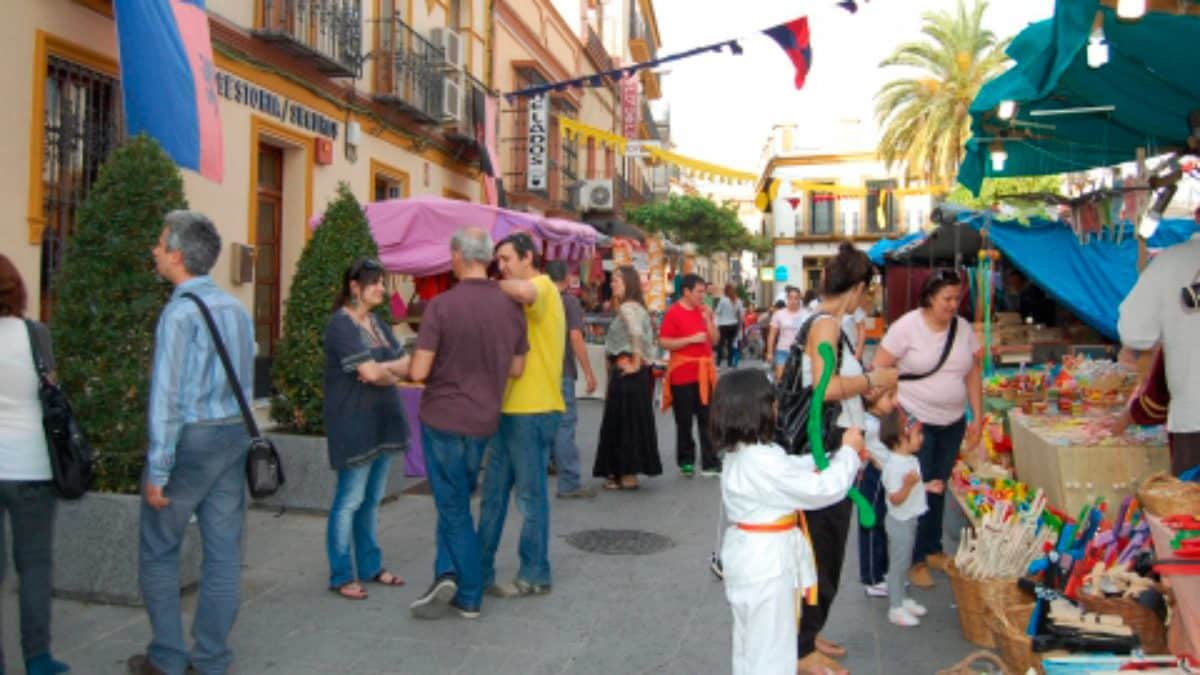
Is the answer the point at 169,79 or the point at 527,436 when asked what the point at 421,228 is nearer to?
the point at 169,79

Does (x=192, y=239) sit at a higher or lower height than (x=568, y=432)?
higher

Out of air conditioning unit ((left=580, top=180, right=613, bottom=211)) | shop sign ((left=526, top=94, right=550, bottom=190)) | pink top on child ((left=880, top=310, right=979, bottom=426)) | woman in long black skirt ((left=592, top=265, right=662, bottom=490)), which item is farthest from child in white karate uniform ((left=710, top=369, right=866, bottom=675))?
air conditioning unit ((left=580, top=180, right=613, bottom=211))

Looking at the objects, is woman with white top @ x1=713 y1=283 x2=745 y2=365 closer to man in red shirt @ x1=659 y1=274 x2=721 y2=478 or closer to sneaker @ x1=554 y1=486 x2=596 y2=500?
man in red shirt @ x1=659 y1=274 x2=721 y2=478

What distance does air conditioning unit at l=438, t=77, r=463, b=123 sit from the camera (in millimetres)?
15602

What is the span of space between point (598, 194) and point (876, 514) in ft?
66.9

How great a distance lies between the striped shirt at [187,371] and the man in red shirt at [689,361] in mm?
5038

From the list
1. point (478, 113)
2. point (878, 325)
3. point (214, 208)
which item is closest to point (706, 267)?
point (878, 325)

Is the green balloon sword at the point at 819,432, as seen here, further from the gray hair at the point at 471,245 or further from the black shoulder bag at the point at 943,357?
the black shoulder bag at the point at 943,357

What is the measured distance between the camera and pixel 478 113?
55.8ft

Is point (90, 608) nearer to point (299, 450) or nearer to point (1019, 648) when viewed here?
point (299, 450)

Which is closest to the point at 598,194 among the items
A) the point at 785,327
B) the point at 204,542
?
the point at 785,327

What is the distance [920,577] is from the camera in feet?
18.4

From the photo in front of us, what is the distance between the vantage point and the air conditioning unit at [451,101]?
51.2 ft

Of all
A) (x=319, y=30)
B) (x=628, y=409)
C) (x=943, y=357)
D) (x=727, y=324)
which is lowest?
(x=628, y=409)
